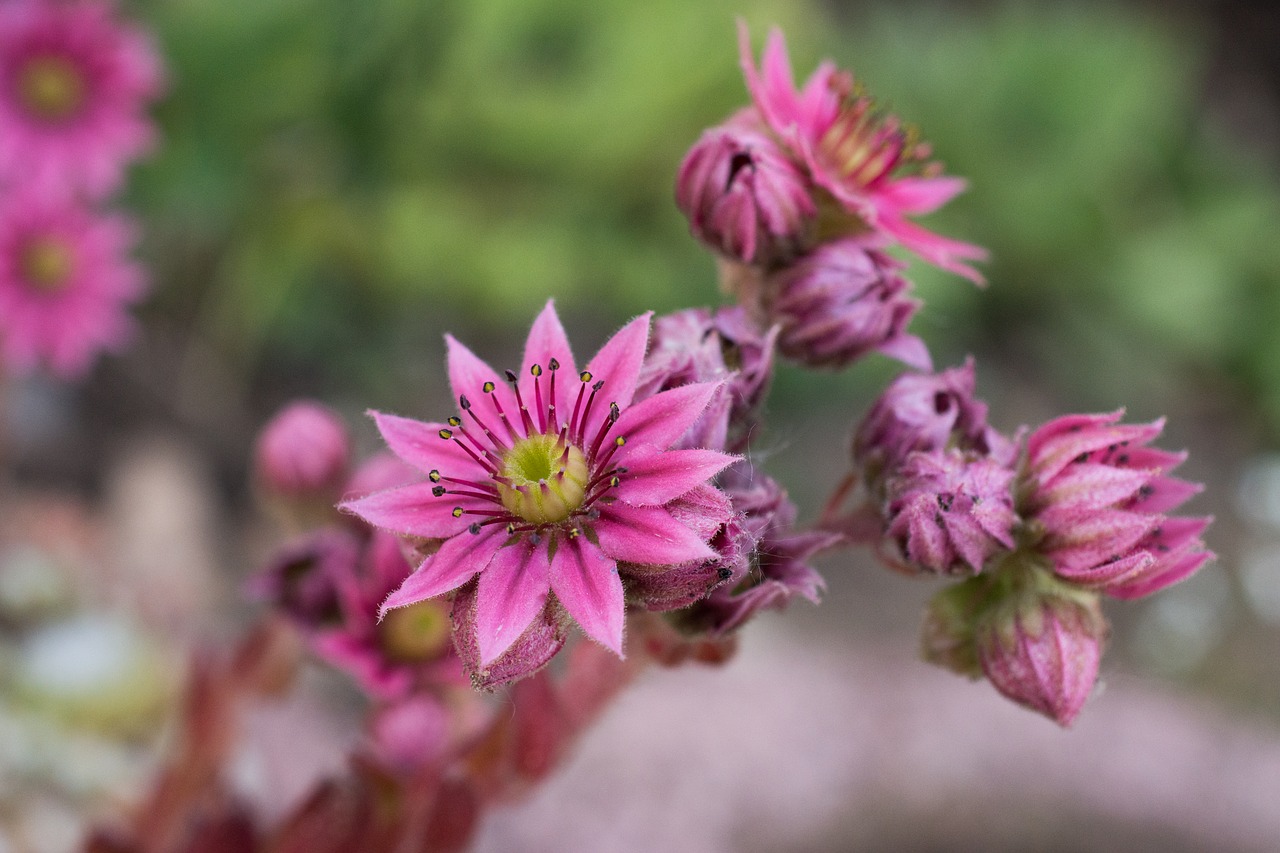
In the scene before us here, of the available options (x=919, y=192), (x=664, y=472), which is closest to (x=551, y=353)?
(x=664, y=472)

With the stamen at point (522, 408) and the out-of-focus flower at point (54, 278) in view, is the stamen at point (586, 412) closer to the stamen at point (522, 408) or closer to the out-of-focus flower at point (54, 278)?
the stamen at point (522, 408)

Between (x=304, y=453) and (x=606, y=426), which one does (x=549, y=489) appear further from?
(x=304, y=453)

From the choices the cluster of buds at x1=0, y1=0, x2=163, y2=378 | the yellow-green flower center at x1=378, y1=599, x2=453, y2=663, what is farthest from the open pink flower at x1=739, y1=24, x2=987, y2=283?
the cluster of buds at x1=0, y1=0, x2=163, y2=378

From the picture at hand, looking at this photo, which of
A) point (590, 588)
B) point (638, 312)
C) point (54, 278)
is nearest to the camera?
point (590, 588)

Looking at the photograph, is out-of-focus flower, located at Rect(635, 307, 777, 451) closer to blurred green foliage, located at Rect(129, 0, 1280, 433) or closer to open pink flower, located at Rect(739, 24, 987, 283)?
open pink flower, located at Rect(739, 24, 987, 283)

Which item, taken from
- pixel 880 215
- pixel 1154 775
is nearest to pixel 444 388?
pixel 1154 775

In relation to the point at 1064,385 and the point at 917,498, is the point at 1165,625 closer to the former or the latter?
the point at 1064,385
